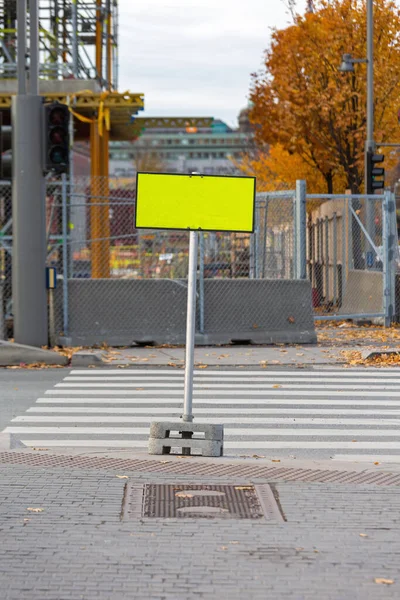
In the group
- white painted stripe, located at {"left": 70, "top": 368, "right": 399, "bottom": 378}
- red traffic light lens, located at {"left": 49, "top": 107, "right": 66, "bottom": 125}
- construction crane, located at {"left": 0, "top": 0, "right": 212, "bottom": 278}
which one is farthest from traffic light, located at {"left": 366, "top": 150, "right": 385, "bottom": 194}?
white painted stripe, located at {"left": 70, "top": 368, "right": 399, "bottom": 378}

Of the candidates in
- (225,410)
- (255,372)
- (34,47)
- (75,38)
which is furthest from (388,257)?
(75,38)

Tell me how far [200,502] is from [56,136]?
995 centimetres

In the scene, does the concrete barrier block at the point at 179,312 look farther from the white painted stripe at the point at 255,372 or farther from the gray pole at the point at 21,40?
the gray pole at the point at 21,40

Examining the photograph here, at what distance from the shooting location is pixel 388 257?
20172 mm

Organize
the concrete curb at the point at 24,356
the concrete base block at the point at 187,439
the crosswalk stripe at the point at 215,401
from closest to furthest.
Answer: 1. the concrete base block at the point at 187,439
2. the crosswalk stripe at the point at 215,401
3. the concrete curb at the point at 24,356

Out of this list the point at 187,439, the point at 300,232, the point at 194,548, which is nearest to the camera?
the point at 194,548

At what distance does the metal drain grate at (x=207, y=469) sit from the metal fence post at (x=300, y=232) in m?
10.2

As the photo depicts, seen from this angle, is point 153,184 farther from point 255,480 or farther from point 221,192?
point 255,480

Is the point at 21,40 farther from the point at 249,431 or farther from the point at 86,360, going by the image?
the point at 249,431

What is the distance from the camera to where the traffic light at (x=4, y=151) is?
627 inches

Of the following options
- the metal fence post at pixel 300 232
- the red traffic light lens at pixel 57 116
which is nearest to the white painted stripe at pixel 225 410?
the red traffic light lens at pixel 57 116

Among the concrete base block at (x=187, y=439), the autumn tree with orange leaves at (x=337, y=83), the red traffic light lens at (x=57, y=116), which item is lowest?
the concrete base block at (x=187, y=439)

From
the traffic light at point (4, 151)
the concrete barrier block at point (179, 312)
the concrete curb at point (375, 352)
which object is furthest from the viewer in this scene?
the concrete barrier block at point (179, 312)

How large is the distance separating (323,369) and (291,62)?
78.0 feet
